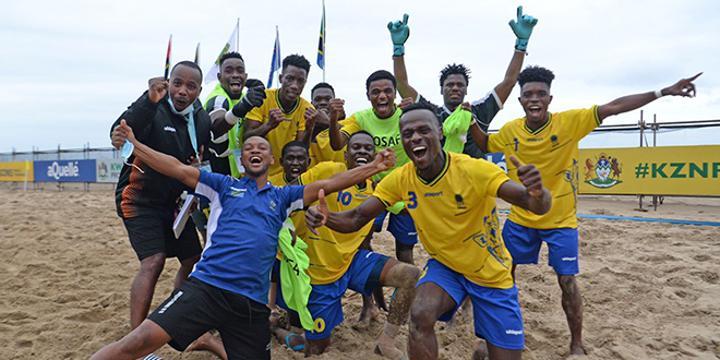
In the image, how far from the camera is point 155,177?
3.49m

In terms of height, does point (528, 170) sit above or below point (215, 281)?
above

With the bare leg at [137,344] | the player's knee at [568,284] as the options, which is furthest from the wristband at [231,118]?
the player's knee at [568,284]

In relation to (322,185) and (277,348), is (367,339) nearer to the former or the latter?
(277,348)

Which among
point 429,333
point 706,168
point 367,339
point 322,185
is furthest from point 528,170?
point 706,168

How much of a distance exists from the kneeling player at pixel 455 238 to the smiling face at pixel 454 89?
1.54 meters

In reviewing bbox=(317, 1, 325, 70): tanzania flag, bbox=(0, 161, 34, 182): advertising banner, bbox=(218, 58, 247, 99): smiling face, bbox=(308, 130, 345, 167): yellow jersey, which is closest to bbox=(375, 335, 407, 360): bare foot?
bbox=(308, 130, 345, 167): yellow jersey

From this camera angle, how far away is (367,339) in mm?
4090

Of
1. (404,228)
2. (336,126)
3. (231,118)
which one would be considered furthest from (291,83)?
(404,228)

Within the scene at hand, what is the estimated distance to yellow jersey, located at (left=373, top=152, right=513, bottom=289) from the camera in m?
3.01

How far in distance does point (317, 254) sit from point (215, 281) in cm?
117

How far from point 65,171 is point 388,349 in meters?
22.1

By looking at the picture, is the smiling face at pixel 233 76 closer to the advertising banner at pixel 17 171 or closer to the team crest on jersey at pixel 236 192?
the team crest on jersey at pixel 236 192

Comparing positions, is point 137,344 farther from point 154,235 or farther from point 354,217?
point 354,217

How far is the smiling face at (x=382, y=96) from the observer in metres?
4.47
